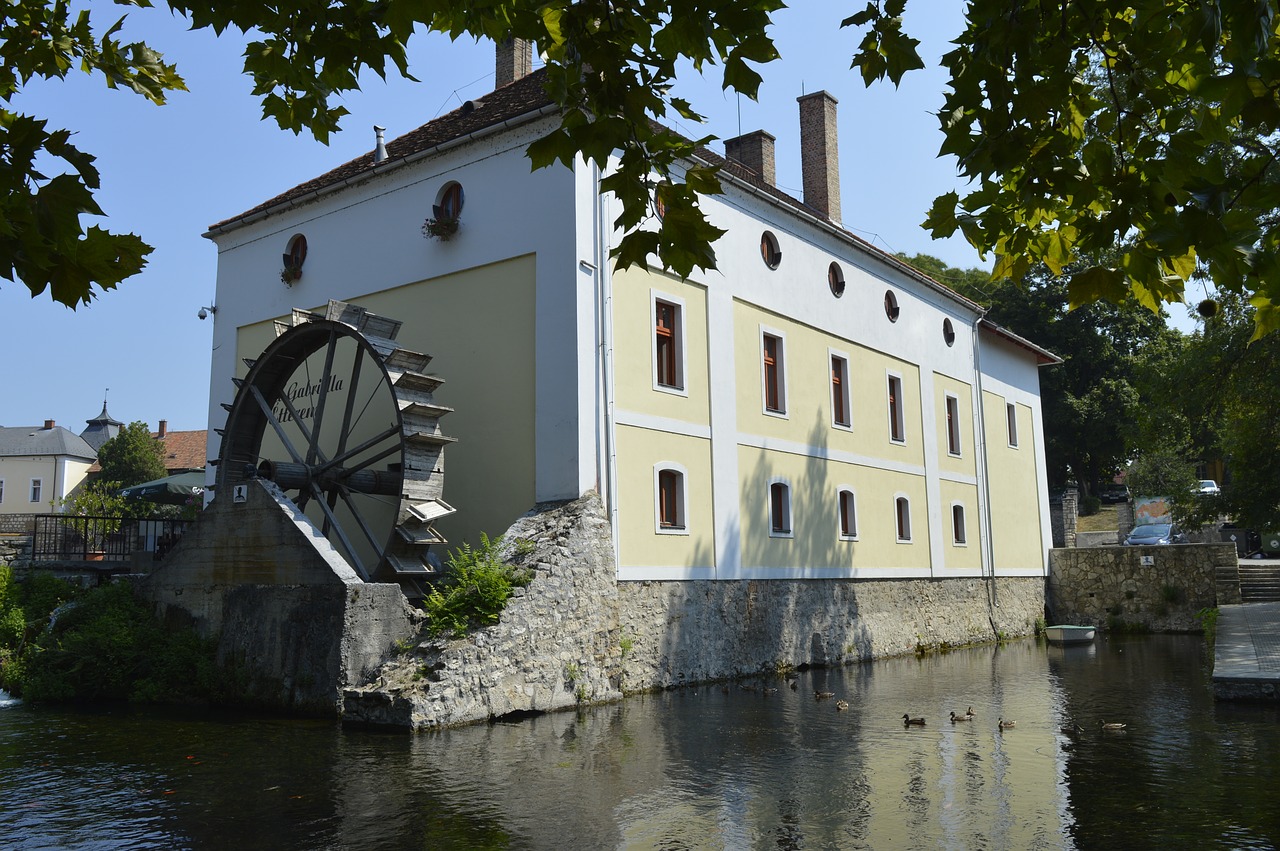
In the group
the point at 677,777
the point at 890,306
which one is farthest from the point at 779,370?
the point at 677,777

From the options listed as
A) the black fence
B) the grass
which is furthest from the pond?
the grass

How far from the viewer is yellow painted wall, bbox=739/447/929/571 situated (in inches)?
717

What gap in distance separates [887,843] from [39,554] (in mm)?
17737

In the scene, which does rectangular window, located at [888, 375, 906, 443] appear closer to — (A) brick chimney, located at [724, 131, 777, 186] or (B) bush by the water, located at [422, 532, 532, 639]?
(A) brick chimney, located at [724, 131, 777, 186]

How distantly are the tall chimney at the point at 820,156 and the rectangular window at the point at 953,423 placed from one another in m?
5.40

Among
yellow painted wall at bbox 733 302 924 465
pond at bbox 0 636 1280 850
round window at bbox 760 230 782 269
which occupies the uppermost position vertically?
round window at bbox 760 230 782 269

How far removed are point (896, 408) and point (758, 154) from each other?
649cm

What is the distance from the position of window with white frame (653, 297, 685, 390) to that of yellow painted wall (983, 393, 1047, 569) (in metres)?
13.4

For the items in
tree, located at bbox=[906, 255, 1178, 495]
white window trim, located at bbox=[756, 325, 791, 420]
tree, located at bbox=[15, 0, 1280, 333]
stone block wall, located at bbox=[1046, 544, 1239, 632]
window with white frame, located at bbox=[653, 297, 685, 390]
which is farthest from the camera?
tree, located at bbox=[906, 255, 1178, 495]

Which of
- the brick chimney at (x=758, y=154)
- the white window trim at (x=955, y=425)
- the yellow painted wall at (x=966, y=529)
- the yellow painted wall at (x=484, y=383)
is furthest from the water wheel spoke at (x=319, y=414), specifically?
the white window trim at (x=955, y=425)

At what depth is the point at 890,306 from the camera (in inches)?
939

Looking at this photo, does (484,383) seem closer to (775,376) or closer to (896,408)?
(775,376)

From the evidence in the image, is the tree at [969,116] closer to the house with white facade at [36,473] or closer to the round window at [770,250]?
the round window at [770,250]

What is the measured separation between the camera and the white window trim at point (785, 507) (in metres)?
18.5
